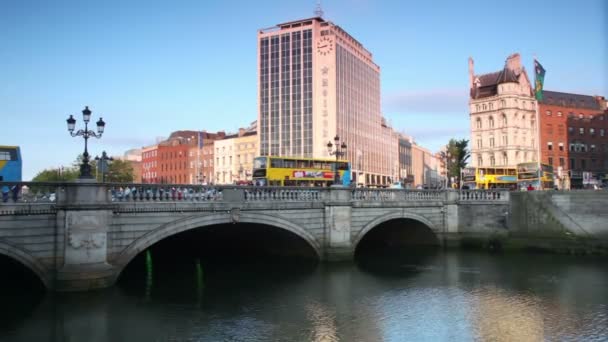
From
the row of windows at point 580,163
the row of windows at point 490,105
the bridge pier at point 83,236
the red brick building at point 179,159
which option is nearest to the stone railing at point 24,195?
the bridge pier at point 83,236

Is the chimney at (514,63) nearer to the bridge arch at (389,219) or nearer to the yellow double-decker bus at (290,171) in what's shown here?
the yellow double-decker bus at (290,171)

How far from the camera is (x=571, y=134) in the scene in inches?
3501

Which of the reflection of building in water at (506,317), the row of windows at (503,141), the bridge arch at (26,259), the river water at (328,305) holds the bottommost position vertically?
the reflection of building in water at (506,317)

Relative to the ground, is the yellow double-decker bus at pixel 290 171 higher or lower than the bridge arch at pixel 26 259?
higher

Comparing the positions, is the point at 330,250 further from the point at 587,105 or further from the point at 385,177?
the point at 385,177

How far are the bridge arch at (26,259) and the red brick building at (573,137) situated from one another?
83167 mm

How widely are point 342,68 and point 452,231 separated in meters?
67.7

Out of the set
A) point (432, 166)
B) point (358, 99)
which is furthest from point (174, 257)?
point (432, 166)

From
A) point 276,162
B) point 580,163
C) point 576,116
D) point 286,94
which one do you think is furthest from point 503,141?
point 276,162

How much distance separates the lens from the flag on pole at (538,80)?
44.9m

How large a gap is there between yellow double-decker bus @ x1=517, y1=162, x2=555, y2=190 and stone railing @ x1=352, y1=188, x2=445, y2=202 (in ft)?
59.5

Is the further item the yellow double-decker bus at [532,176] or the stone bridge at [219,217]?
the yellow double-decker bus at [532,176]

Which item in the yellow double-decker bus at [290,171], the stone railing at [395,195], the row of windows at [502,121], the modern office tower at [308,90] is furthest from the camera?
the modern office tower at [308,90]

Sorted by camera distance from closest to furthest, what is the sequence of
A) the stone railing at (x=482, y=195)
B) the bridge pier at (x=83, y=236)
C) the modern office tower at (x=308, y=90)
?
the bridge pier at (x=83, y=236) < the stone railing at (x=482, y=195) < the modern office tower at (x=308, y=90)
